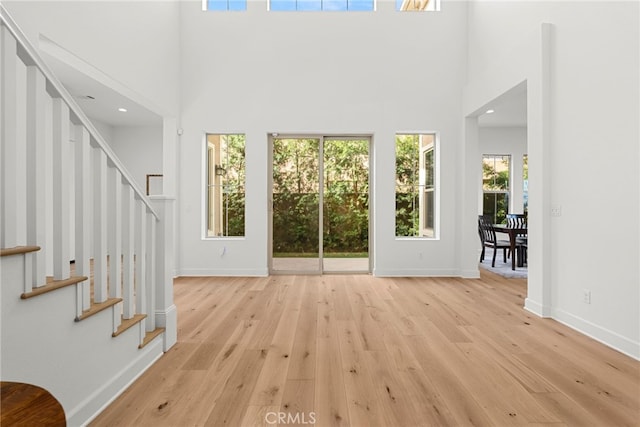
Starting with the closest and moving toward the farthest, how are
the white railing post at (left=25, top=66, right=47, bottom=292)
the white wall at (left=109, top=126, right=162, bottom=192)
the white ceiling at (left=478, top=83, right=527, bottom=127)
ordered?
the white railing post at (left=25, top=66, right=47, bottom=292) < the white ceiling at (left=478, top=83, right=527, bottom=127) < the white wall at (left=109, top=126, right=162, bottom=192)

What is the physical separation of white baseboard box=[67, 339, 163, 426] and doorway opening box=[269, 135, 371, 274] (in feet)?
10.1

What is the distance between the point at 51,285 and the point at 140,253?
800 mm

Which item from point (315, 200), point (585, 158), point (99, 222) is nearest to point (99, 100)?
point (315, 200)

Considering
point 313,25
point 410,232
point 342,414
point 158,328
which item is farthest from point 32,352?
point 313,25

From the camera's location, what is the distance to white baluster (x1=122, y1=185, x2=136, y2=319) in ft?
6.61

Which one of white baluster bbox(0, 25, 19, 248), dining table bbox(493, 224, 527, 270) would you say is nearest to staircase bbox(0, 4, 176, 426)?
white baluster bbox(0, 25, 19, 248)

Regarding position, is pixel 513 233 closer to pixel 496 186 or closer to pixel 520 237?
pixel 520 237

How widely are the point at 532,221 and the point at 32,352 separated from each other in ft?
13.1

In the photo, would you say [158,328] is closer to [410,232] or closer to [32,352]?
[32,352]

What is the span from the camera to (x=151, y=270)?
2.29m

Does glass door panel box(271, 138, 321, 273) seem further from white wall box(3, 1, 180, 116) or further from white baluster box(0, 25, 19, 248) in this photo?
white baluster box(0, 25, 19, 248)

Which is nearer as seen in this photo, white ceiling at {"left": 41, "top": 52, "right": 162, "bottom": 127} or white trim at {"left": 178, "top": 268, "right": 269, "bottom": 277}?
white ceiling at {"left": 41, "top": 52, "right": 162, "bottom": 127}

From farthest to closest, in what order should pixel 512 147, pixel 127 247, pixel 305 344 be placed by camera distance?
pixel 512 147 → pixel 305 344 → pixel 127 247

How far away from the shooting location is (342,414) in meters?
1.66
